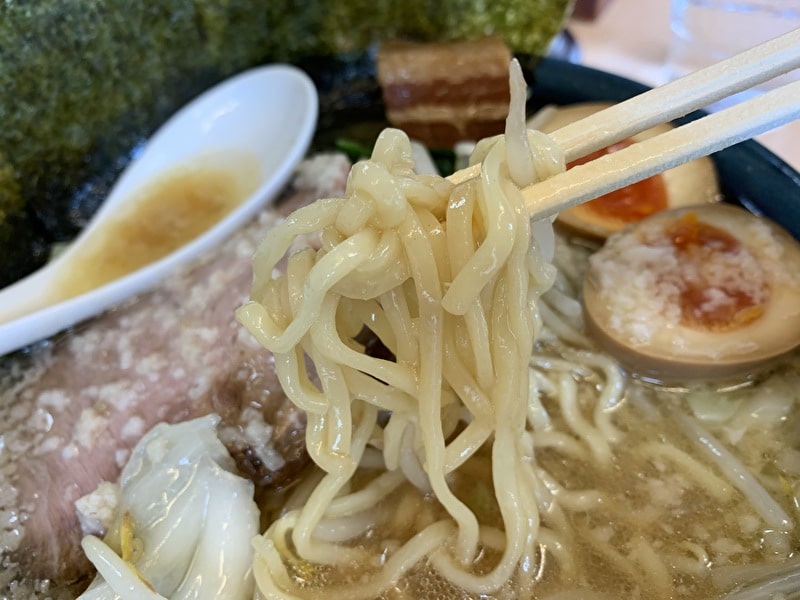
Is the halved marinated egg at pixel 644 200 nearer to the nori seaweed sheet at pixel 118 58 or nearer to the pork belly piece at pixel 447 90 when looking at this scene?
the pork belly piece at pixel 447 90

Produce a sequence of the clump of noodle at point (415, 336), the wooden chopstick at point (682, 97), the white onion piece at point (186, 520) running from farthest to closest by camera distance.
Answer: the white onion piece at point (186, 520), the wooden chopstick at point (682, 97), the clump of noodle at point (415, 336)

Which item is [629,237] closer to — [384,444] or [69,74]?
[384,444]

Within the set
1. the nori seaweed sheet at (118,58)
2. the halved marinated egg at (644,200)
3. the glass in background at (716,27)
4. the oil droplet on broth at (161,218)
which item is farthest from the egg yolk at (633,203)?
the oil droplet on broth at (161,218)

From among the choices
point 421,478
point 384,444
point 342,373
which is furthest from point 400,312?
point 421,478

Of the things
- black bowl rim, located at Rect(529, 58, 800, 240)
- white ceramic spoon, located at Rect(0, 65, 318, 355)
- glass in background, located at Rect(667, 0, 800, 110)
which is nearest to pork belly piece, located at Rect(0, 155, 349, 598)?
white ceramic spoon, located at Rect(0, 65, 318, 355)

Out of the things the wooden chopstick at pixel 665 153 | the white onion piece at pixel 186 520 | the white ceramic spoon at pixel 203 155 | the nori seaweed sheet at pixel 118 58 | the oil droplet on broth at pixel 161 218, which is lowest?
the white onion piece at pixel 186 520

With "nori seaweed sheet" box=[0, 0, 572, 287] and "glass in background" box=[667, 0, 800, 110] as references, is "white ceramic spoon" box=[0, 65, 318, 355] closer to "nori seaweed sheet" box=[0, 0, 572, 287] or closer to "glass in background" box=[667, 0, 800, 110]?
"nori seaweed sheet" box=[0, 0, 572, 287]
